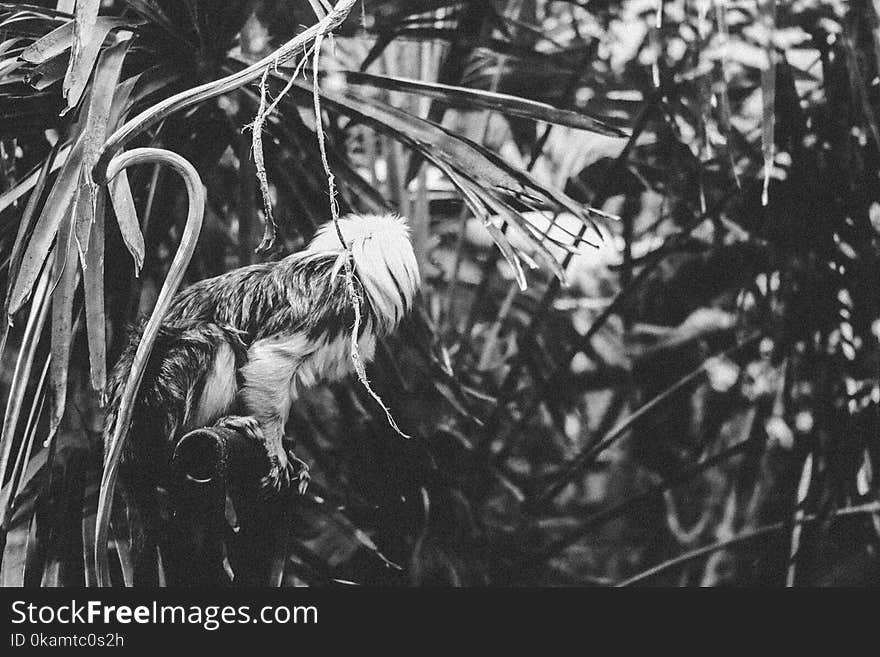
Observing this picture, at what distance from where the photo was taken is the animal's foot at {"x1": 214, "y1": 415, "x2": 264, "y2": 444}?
961 millimetres

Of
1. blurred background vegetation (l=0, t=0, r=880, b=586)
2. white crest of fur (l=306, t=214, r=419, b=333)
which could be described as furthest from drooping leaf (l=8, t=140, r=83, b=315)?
white crest of fur (l=306, t=214, r=419, b=333)

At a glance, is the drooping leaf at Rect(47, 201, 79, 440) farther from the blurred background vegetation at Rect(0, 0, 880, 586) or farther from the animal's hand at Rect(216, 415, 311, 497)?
the animal's hand at Rect(216, 415, 311, 497)

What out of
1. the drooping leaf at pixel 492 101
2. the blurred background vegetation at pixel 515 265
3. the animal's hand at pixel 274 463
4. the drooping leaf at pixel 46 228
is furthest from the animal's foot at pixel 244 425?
the drooping leaf at pixel 492 101

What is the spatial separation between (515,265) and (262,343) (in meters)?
0.31

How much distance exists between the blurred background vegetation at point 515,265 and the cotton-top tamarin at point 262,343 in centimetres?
6

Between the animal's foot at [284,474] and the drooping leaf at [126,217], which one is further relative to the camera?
the animal's foot at [284,474]

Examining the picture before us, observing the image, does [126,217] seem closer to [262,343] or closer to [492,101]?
[262,343]

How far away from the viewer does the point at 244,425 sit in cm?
97

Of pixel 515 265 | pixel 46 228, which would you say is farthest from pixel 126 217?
pixel 515 265

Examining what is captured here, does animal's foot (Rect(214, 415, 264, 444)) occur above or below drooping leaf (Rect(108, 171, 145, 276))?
below

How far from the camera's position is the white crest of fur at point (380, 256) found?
1.05m

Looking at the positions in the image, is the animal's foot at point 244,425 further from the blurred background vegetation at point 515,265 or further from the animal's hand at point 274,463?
the blurred background vegetation at point 515,265

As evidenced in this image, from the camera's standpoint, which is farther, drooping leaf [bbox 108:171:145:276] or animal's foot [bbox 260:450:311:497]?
animal's foot [bbox 260:450:311:497]

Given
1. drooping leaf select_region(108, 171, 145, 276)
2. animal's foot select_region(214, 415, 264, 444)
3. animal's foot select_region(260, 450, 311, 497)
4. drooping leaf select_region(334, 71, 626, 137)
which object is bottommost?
animal's foot select_region(260, 450, 311, 497)
